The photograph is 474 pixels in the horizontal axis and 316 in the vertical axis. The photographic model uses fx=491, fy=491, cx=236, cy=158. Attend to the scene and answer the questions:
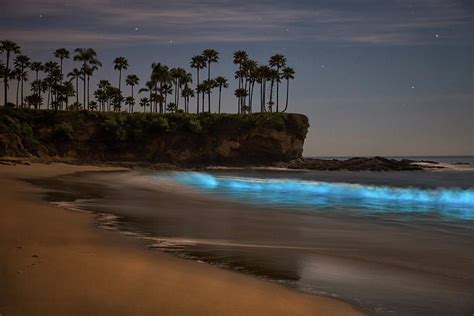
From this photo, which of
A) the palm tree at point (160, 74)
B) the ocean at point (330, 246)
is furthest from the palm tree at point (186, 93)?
the ocean at point (330, 246)

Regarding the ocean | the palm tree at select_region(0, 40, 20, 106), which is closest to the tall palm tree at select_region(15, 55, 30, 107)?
the palm tree at select_region(0, 40, 20, 106)

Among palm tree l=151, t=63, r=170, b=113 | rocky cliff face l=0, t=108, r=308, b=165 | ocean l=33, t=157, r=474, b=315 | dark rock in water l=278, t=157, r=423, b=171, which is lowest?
dark rock in water l=278, t=157, r=423, b=171

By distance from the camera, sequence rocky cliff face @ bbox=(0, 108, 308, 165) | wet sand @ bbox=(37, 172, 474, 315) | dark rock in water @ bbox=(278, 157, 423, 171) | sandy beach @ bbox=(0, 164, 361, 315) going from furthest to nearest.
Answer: dark rock in water @ bbox=(278, 157, 423, 171), rocky cliff face @ bbox=(0, 108, 308, 165), wet sand @ bbox=(37, 172, 474, 315), sandy beach @ bbox=(0, 164, 361, 315)

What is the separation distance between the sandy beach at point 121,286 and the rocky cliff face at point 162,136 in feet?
185

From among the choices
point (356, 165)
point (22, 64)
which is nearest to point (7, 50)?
point (22, 64)

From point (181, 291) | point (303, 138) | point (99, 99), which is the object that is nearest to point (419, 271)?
point (181, 291)

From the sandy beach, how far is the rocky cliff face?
56.2m

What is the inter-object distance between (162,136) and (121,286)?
71677 millimetres

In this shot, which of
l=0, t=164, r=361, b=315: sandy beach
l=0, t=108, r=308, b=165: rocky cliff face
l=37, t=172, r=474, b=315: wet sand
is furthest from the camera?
l=0, t=108, r=308, b=165: rocky cliff face

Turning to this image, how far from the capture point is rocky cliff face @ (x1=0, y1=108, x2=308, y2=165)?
66625mm

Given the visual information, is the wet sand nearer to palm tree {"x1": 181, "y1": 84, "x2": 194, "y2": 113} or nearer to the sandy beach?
the sandy beach

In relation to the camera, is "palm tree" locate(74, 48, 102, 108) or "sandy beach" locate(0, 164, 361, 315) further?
"palm tree" locate(74, 48, 102, 108)

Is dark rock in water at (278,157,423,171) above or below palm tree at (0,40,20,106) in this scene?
below

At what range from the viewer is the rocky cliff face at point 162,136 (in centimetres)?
6662
